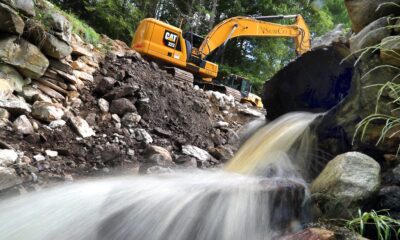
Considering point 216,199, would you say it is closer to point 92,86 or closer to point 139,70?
point 92,86

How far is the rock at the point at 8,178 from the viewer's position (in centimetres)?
314

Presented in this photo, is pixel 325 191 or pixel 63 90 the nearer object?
pixel 325 191

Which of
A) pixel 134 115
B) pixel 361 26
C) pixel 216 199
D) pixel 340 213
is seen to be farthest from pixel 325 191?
pixel 134 115

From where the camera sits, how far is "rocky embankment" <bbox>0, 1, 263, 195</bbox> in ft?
13.3

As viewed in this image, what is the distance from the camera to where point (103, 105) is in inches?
215

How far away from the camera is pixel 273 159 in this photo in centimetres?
381

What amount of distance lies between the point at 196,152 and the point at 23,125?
2352 millimetres

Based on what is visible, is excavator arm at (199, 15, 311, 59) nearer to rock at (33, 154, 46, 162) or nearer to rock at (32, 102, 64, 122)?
rock at (32, 102, 64, 122)

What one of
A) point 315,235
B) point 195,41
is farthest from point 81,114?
point 195,41

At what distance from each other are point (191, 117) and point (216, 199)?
12.7 ft

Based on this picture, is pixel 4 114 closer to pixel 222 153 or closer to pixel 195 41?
pixel 222 153

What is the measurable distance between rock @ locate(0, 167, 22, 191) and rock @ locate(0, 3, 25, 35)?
81.4 inches

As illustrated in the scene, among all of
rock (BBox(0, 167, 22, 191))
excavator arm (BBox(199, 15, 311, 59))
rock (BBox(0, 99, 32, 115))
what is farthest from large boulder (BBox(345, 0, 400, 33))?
excavator arm (BBox(199, 15, 311, 59))

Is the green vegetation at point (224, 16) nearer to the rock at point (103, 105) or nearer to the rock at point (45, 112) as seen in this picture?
the rock at point (103, 105)
